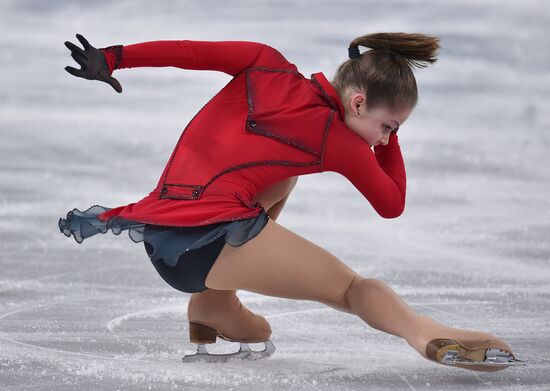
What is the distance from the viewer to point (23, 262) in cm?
446

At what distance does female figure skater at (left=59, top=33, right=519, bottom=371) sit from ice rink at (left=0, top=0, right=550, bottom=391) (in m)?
0.24

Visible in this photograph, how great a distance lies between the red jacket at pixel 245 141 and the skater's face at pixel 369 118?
32mm

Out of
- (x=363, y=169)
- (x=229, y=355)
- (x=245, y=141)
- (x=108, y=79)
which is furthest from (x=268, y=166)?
(x=229, y=355)

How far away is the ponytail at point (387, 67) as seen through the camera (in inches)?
108

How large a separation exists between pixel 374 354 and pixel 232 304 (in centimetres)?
45

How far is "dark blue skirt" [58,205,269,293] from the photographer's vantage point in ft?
8.60

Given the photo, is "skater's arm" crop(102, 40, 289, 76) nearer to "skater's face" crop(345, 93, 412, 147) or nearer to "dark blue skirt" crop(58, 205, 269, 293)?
"skater's face" crop(345, 93, 412, 147)

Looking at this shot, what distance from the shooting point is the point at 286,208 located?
19.2 feet

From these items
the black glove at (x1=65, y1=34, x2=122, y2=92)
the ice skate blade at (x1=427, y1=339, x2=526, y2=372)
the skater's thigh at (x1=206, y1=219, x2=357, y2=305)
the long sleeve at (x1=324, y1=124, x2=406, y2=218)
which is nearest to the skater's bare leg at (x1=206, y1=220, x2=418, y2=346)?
the skater's thigh at (x1=206, y1=219, x2=357, y2=305)

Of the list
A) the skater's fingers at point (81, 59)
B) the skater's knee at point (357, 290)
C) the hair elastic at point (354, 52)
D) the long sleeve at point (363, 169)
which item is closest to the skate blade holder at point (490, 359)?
the skater's knee at point (357, 290)

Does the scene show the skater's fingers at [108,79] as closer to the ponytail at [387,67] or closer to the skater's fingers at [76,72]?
the skater's fingers at [76,72]

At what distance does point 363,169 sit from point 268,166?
25 cm

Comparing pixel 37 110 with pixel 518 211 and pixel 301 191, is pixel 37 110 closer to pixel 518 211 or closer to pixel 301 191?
pixel 301 191

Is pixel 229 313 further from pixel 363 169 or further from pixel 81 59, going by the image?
pixel 81 59
